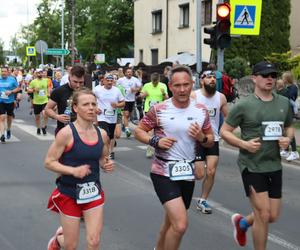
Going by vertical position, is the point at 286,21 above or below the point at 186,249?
above

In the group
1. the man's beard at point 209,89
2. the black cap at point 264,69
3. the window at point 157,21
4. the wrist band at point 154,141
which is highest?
the window at point 157,21

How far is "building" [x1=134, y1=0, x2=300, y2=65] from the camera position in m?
36.0

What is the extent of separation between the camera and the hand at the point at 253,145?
4691 millimetres

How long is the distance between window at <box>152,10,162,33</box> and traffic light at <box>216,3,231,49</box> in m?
28.3

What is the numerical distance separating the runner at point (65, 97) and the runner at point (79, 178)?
2.07m

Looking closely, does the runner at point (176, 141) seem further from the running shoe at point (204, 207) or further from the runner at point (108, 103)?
the runner at point (108, 103)

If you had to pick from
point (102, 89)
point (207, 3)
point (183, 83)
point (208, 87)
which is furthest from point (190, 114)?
point (207, 3)

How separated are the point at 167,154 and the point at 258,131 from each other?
2.85ft

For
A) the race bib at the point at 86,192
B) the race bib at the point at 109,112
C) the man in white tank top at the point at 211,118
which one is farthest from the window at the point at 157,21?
the race bib at the point at 86,192

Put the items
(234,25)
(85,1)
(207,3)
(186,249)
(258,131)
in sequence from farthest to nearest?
(85,1), (207,3), (234,25), (186,249), (258,131)

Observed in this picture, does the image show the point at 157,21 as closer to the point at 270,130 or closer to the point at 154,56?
the point at 154,56

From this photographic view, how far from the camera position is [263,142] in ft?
15.9

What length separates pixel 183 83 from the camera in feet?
14.9

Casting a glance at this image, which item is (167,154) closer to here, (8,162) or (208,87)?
(208,87)
